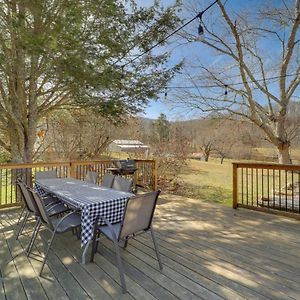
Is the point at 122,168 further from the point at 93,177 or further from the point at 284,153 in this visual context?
the point at 284,153

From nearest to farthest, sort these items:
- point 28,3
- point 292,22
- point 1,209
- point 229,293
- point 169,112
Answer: point 229,293
point 28,3
point 1,209
point 292,22
point 169,112

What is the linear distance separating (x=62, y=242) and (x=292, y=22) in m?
9.68

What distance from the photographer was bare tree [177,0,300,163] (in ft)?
29.7

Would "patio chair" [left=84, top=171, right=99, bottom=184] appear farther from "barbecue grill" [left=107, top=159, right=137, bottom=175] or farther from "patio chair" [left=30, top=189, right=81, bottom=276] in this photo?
"patio chair" [left=30, top=189, right=81, bottom=276]

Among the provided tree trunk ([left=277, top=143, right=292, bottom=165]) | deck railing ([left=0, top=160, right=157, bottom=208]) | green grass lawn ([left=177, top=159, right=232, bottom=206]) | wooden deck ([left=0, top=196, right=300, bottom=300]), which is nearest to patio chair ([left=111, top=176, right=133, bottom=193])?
wooden deck ([left=0, top=196, right=300, bottom=300])

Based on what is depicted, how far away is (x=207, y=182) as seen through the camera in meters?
11.0

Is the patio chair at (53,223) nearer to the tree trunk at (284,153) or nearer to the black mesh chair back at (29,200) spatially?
the black mesh chair back at (29,200)

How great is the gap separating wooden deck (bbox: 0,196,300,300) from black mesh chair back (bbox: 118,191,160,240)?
42 cm

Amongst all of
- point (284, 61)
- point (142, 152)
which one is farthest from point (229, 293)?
point (284, 61)

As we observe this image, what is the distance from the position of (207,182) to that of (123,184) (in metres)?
7.93

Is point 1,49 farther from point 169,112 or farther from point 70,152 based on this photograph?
point 169,112


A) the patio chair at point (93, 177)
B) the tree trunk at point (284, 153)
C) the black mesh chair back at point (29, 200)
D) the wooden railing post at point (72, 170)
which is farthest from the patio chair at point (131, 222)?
the tree trunk at point (284, 153)

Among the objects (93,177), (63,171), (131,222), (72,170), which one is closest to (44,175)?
(93,177)

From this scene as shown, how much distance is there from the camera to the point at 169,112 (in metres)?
11.6
